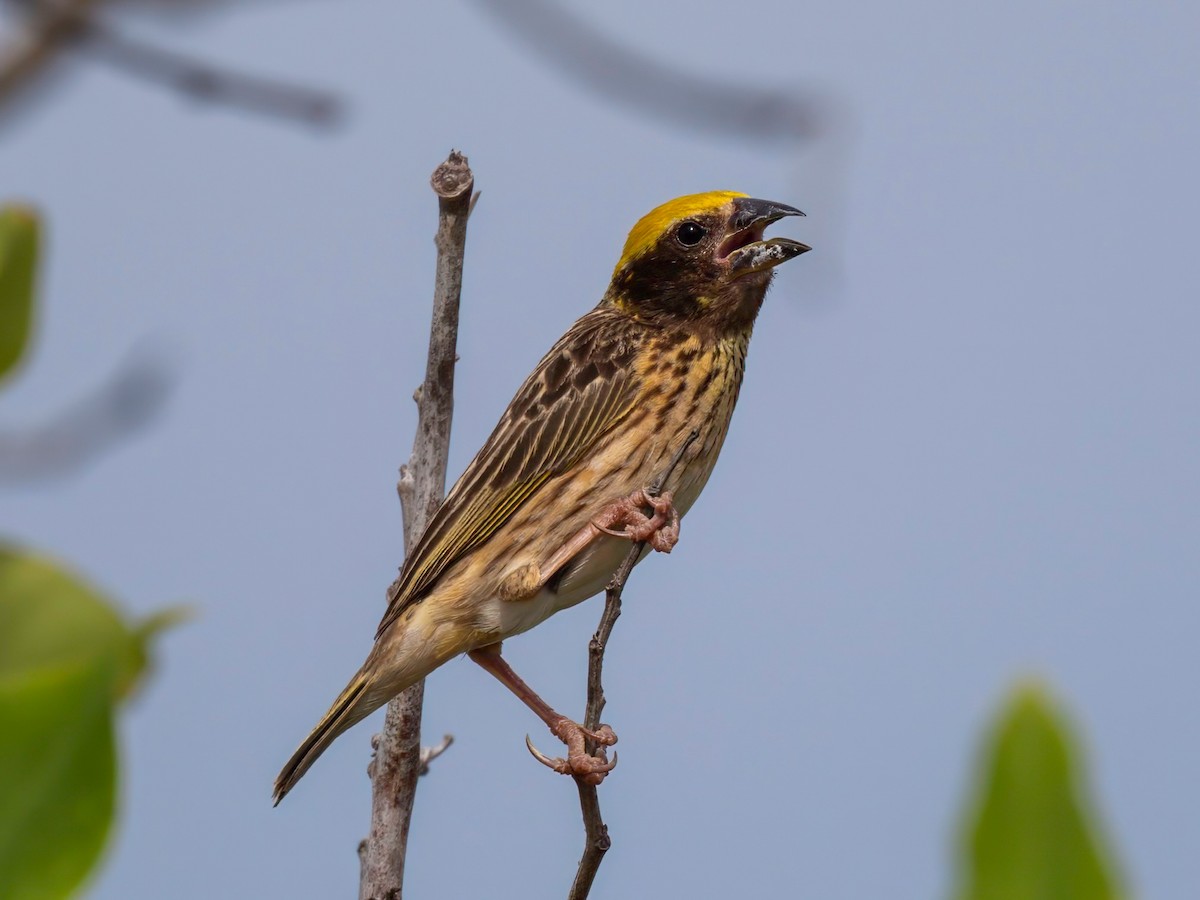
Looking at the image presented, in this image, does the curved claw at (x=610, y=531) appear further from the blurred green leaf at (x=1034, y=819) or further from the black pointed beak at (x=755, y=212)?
the blurred green leaf at (x=1034, y=819)

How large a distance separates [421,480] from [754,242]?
6.27 ft

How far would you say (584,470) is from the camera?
5.54 metres

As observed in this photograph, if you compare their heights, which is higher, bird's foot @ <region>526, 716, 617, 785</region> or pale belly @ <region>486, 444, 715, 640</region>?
pale belly @ <region>486, 444, 715, 640</region>

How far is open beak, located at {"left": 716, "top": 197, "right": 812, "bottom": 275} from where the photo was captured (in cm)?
584

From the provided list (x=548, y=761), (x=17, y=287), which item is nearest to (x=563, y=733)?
(x=548, y=761)

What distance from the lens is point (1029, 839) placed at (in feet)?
2.45

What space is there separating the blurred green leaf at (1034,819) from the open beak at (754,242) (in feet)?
16.8

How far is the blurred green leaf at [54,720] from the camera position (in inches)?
33.4

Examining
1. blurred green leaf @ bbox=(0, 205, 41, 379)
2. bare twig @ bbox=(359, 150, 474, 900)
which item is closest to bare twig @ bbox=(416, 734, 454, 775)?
bare twig @ bbox=(359, 150, 474, 900)

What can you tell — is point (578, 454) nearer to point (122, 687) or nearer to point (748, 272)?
point (748, 272)

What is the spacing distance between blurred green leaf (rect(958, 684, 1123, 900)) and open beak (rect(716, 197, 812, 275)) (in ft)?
16.8

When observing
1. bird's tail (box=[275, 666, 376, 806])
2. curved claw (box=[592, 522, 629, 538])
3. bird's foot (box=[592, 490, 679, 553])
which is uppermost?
bird's foot (box=[592, 490, 679, 553])

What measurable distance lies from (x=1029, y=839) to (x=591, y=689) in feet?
10.2

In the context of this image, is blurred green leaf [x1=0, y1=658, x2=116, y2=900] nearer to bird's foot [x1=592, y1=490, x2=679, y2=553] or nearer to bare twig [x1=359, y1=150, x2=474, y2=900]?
bare twig [x1=359, y1=150, x2=474, y2=900]
